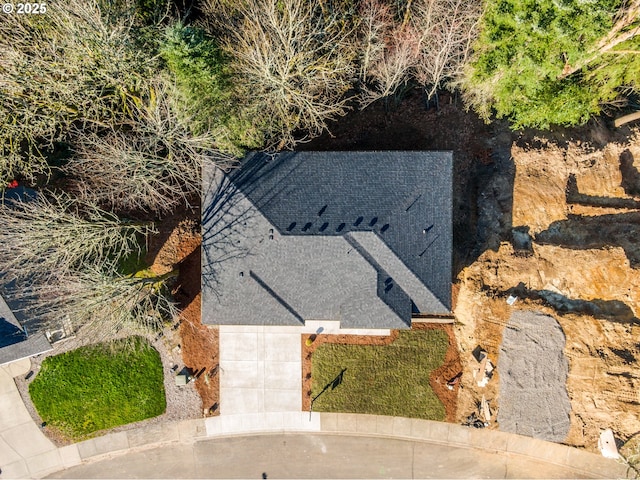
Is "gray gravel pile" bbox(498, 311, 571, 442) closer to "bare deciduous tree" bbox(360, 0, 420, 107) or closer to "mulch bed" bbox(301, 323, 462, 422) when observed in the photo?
"mulch bed" bbox(301, 323, 462, 422)

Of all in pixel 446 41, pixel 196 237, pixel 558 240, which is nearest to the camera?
pixel 446 41

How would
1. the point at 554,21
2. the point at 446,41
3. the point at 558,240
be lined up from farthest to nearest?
1. the point at 558,240
2. the point at 446,41
3. the point at 554,21

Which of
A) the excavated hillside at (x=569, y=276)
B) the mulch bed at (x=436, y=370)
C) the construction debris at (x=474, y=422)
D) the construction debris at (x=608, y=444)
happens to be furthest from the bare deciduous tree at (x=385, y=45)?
the construction debris at (x=608, y=444)

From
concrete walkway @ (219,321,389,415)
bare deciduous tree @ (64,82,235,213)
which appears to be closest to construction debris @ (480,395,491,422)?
concrete walkway @ (219,321,389,415)

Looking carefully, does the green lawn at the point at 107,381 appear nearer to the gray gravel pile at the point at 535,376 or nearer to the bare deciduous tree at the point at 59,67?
the bare deciduous tree at the point at 59,67

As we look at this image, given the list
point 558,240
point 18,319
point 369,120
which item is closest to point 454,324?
point 558,240

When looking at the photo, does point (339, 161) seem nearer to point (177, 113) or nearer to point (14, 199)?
point (177, 113)

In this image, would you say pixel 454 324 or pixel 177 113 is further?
pixel 454 324

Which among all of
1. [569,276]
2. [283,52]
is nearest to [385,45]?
[283,52]
